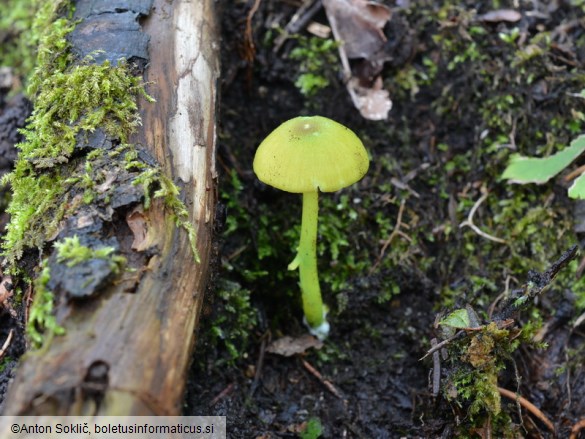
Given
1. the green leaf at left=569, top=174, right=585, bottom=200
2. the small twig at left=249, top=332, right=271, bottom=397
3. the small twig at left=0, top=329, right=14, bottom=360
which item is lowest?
the small twig at left=249, top=332, right=271, bottom=397

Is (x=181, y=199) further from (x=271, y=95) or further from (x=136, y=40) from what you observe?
(x=271, y=95)

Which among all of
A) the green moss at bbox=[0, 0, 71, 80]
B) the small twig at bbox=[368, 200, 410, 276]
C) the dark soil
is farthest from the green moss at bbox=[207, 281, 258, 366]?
the green moss at bbox=[0, 0, 71, 80]

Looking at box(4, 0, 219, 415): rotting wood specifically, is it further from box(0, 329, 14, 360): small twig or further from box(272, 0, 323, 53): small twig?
box(0, 329, 14, 360): small twig

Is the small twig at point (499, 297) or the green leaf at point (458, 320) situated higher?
the green leaf at point (458, 320)

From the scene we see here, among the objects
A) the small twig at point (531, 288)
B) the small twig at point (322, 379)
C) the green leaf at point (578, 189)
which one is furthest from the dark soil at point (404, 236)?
the green leaf at point (578, 189)

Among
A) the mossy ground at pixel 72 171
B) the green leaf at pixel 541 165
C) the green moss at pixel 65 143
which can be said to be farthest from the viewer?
the green leaf at pixel 541 165

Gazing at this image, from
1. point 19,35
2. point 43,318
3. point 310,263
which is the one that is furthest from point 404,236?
point 19,35

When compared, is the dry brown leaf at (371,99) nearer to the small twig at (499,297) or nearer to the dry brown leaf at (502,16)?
the dry brown leaf at (502,16)

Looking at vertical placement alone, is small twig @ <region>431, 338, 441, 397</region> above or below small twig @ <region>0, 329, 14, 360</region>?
below

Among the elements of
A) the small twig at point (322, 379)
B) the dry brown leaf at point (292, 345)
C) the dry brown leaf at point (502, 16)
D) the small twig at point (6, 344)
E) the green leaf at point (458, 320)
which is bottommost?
the small twig at point (322, 379)
